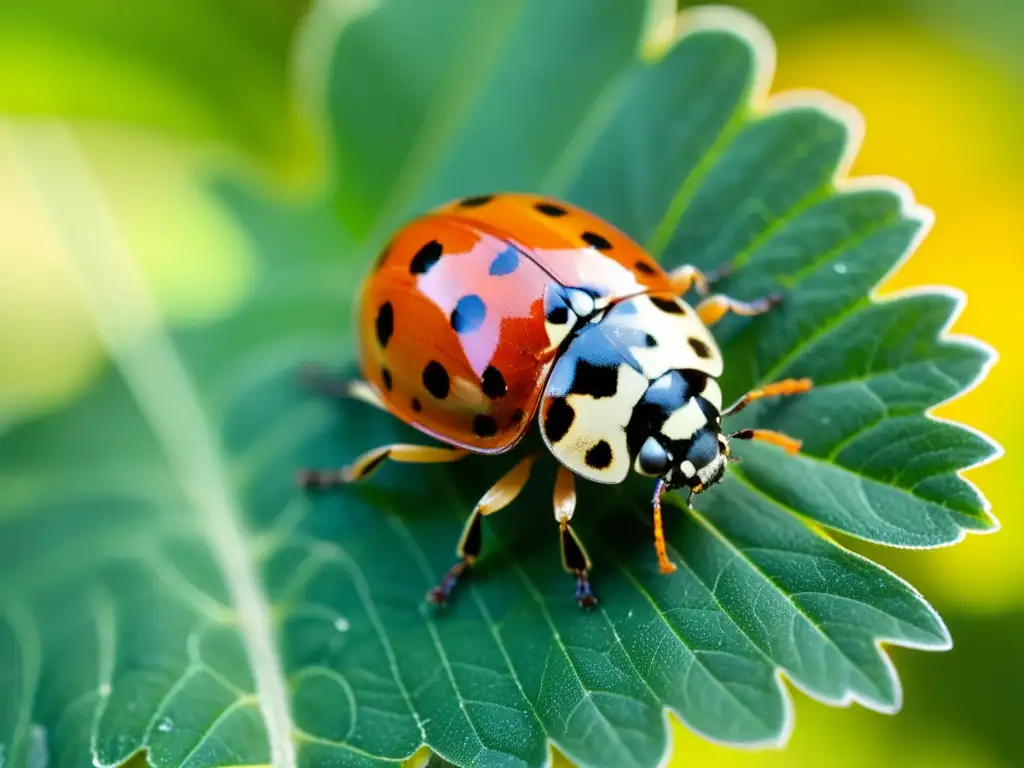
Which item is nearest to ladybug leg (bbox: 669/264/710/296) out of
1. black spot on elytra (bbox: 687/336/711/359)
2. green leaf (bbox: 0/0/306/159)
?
black spot on elytra (bbox: 687/336/711/359)

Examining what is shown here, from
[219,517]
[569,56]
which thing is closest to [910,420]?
[569,56]

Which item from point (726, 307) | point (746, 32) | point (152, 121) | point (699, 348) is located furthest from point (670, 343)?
point (152, 121)

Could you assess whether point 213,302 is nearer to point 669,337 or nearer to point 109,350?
point 109,350

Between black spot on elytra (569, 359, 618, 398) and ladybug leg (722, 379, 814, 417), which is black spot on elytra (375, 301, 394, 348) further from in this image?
ladybug leg (722, 379, 814, 417)

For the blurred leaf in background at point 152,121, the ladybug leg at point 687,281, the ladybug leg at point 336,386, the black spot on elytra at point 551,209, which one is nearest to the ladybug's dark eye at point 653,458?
the ladybug leg at point 687,281

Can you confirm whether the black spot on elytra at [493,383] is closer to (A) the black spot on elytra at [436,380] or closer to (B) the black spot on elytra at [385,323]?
(A) the black spot on elytra at [436,380]
